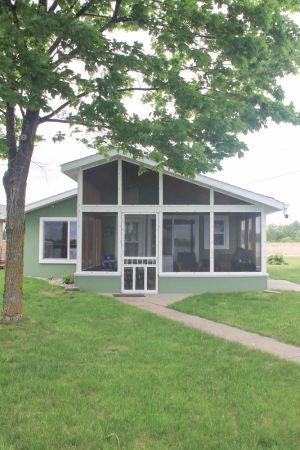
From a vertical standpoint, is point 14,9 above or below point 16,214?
above

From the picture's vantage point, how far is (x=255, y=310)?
9.11 meters

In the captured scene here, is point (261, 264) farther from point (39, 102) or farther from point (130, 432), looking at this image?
point (130, 432)

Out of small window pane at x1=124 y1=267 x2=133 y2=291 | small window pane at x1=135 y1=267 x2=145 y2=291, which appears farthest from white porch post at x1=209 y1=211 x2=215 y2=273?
small window pane at x1=124 y1=267 x2=133 y2=291

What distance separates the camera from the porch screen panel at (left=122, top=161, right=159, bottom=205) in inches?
481

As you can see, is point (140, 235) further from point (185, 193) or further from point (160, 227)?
point (185, 193)

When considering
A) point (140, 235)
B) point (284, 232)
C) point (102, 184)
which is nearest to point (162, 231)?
point (140, 235)

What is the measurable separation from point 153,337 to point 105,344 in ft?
2.71

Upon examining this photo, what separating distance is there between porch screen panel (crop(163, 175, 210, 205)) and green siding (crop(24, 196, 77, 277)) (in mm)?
5446

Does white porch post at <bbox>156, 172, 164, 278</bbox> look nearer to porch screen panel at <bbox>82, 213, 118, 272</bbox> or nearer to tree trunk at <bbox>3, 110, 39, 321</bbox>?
porch screen panel at <bbox>82, 213, 118, 272</bbox>

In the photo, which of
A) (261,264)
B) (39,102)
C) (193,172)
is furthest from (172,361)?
(261,264)

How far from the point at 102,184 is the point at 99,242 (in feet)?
5.80

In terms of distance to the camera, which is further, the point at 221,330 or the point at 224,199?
the point at 224,199

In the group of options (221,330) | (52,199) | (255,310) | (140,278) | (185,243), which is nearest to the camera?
(221,330)

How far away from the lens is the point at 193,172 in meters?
7.32
